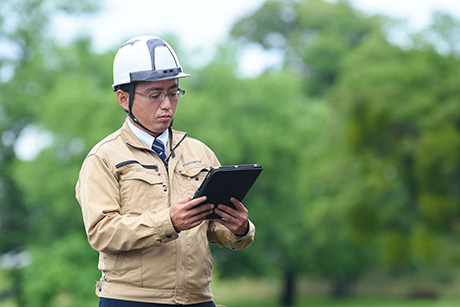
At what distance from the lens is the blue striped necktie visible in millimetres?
3506

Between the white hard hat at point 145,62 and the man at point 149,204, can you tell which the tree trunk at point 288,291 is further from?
the white hard hat at point 145,62

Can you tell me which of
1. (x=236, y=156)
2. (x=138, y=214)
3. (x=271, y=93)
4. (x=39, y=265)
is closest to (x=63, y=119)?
(x=39, y=265)

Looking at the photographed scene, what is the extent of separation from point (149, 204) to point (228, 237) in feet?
1.59

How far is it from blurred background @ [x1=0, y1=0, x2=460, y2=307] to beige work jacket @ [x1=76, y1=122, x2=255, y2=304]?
935 inches

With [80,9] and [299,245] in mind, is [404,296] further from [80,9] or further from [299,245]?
[80,9]

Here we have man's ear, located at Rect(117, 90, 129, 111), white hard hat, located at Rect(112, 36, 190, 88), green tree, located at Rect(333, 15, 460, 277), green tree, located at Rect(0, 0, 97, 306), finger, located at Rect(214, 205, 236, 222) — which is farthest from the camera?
green tree, located at Rect(0, 0, 97, 306)

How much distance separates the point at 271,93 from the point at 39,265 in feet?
49.7

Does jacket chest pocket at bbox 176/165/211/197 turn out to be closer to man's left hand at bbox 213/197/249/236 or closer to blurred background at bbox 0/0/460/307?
man's left hand at bbox 213/197/249/236

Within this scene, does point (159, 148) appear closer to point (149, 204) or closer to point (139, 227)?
point (149, 204)

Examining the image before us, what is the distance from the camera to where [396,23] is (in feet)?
159

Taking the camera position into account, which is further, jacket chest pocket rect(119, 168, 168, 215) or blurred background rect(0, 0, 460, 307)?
blurred background rect(0, 0, 460, 307)

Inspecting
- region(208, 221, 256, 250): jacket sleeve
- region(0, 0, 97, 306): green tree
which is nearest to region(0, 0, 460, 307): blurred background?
region(0, 0, 97, 306): green tree

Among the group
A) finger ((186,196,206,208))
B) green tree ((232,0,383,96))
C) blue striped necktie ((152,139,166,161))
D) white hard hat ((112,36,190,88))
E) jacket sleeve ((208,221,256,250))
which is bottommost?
jacket sleeve ((208,221,256,250))

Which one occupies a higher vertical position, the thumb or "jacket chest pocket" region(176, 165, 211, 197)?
"jacket chest pocket" region(176, 165, 211, 197)
